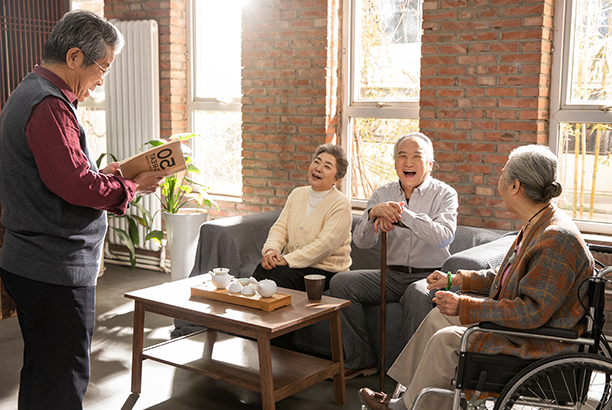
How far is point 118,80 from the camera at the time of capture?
5254mm

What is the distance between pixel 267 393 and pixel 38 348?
36.9 inches

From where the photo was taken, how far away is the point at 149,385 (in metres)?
3.06

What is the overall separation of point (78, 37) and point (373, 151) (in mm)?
2771

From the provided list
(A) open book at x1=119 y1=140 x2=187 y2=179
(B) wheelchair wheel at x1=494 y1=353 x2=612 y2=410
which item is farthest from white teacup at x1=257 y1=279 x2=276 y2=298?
(B) wheelchair wheel at x1=494 y1=353 x2=612 y2=410

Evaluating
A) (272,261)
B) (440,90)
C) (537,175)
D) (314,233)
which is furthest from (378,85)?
(537,175)

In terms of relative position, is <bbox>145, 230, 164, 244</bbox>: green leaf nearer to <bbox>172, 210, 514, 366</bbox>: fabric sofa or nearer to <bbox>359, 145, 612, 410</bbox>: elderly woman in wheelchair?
<bbox>172, 210, 514, 366</bbox>: fabric sofa

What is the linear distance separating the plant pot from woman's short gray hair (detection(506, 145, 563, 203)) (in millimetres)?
2998

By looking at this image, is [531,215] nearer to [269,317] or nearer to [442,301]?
[442,301]

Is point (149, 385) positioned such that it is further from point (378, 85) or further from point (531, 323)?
point (378, 85)

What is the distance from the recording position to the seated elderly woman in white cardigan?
10.9 feet

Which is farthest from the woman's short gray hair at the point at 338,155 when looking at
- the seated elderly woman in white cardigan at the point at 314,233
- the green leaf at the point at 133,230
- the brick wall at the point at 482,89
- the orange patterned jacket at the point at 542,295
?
the green leaf at the point at 133,230

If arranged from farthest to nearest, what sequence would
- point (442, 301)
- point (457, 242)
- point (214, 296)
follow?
point (457, 242)
point (214, 296)
point (442, 301)

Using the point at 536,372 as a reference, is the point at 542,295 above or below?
above

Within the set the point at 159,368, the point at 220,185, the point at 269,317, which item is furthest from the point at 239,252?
the point at 220,185
